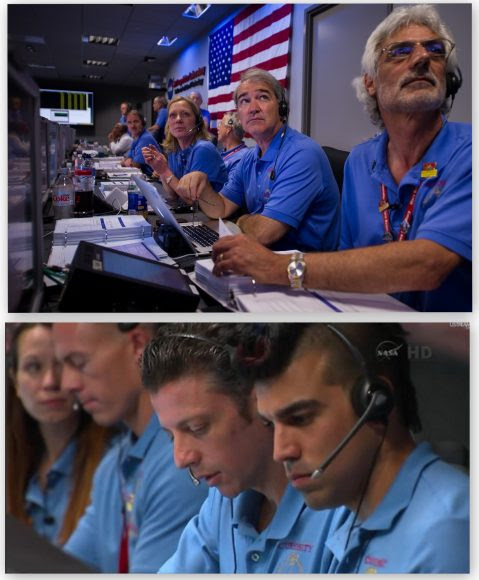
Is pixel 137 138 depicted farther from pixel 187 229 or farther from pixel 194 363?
pixel 194 363

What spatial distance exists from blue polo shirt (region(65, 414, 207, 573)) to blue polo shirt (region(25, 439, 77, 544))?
4cm

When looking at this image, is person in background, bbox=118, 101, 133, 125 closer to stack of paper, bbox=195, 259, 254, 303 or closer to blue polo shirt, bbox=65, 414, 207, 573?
stack of paper, bbox=195, 259, 254, 303

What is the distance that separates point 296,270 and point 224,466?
1.18 feet

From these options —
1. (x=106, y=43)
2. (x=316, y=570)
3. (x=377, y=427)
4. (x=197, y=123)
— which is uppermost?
(x=106, y=43)

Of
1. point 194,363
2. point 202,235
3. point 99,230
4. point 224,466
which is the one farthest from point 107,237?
point 224,466

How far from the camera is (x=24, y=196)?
39.6 inches

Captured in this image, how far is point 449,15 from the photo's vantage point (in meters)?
1.01

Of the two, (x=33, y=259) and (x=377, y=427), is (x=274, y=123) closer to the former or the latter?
(x=33, y=259)

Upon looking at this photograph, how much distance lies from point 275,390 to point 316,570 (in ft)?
1.04

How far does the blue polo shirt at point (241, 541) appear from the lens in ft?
2.95

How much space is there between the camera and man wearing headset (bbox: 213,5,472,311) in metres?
0.90

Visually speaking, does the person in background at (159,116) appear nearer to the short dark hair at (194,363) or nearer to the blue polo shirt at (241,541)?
the short dark hair at (194,363)

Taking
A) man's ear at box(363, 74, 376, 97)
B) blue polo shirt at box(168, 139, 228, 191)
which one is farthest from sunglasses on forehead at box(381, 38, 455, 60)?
blue polo shirt at box(168, 139, 228, 191)

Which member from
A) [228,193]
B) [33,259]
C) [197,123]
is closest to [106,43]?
[197,123]
